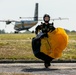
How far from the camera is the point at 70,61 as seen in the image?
1838 cm

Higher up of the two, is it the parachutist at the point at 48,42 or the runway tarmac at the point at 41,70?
the parachutist at the point at 48,42

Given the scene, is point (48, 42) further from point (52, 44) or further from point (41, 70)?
point (41, 70)

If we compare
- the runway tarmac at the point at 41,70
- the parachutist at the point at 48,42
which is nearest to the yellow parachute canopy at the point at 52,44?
the parachutist at the point at 48,42

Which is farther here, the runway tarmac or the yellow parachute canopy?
the yellow parachute canopy

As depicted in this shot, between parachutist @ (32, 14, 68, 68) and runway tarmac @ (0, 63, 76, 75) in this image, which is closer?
runway tarmac @ (0, 63, 76, 75)

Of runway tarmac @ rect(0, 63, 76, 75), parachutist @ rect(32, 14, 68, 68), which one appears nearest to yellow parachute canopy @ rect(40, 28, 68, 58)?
parachutist @ rect(32, 14, 68, 68)

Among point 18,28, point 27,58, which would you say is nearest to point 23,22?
point 18,28

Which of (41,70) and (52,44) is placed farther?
(52,44)

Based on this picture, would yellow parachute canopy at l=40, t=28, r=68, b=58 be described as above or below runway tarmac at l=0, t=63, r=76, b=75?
above

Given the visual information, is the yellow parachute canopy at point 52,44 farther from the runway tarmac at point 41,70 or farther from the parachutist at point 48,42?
the runway tarmac at point 41,70

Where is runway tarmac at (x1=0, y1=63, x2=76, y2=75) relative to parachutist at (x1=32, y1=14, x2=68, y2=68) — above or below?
below

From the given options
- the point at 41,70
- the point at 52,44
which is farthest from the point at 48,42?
the point at 41,70

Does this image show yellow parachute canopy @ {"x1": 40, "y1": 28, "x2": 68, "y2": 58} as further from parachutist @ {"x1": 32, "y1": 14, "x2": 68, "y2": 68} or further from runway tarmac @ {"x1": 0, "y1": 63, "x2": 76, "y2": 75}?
runway tarmac @ {"x1": 0, "y1": 63, "x2": 76, "y2": 75}

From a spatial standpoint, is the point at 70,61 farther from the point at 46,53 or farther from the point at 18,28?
the point at 18,28
